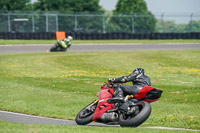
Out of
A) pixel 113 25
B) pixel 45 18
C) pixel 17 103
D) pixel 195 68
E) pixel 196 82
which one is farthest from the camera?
pixel 113 25

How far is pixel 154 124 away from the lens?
9.02 metres

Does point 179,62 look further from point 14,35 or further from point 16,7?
point 16,7

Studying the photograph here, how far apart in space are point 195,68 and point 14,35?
22607 mm

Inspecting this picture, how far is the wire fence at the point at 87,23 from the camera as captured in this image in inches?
1673

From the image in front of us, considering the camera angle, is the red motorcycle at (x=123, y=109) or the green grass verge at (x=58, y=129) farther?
the red motorcycle at (x=123, y=109)

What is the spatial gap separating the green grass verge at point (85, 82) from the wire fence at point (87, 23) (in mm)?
17187

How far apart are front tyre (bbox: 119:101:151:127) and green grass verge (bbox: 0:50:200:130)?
129 centimetres

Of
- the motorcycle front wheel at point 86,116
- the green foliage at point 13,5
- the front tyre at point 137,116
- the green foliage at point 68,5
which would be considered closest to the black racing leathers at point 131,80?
the front tyre at point 137,116

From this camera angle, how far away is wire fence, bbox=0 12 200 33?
42.5 meters

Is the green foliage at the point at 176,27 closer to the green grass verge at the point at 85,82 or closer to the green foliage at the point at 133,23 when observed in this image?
the green foliage at the point at 133,23

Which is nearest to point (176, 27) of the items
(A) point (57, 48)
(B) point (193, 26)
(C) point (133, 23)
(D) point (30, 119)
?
(B) point (193, 26)

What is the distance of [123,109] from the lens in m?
7.89

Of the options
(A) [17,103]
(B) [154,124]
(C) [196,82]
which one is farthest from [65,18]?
(B) [154,124]

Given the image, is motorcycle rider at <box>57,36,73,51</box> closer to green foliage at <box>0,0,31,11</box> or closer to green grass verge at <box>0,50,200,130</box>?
green grass verge at <box>0,50,200,130</box>
